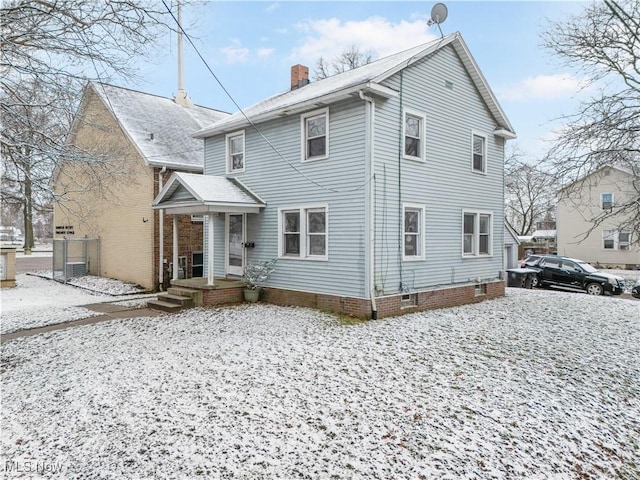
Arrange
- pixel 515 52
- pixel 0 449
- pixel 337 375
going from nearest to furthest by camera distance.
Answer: pixel 0 449, pixel 337 375, pixel 515 52

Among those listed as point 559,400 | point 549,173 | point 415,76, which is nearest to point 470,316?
point 549,173

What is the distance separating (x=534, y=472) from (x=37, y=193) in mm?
7694

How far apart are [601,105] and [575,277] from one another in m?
10.8

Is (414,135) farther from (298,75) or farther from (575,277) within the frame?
(575,277)

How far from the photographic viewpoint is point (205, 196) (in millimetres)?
10820

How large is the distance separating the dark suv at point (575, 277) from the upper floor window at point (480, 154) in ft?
27.2

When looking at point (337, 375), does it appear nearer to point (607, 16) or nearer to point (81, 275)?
point (607, 16)

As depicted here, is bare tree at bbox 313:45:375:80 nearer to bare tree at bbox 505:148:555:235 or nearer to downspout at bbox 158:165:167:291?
bare tree at bbox 505:148:555:235

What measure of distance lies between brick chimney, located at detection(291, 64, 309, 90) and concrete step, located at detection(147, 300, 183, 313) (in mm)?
8281

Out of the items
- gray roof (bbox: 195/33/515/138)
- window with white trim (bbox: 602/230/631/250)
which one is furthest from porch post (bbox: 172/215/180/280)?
window with white trim (bbox: 602/230/631/250)

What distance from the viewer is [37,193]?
6.66 metres

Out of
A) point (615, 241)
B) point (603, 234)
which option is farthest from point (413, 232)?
point (615, 241)

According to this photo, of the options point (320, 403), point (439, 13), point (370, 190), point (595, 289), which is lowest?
point (595, 289)

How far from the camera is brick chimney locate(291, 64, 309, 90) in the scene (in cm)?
1423
